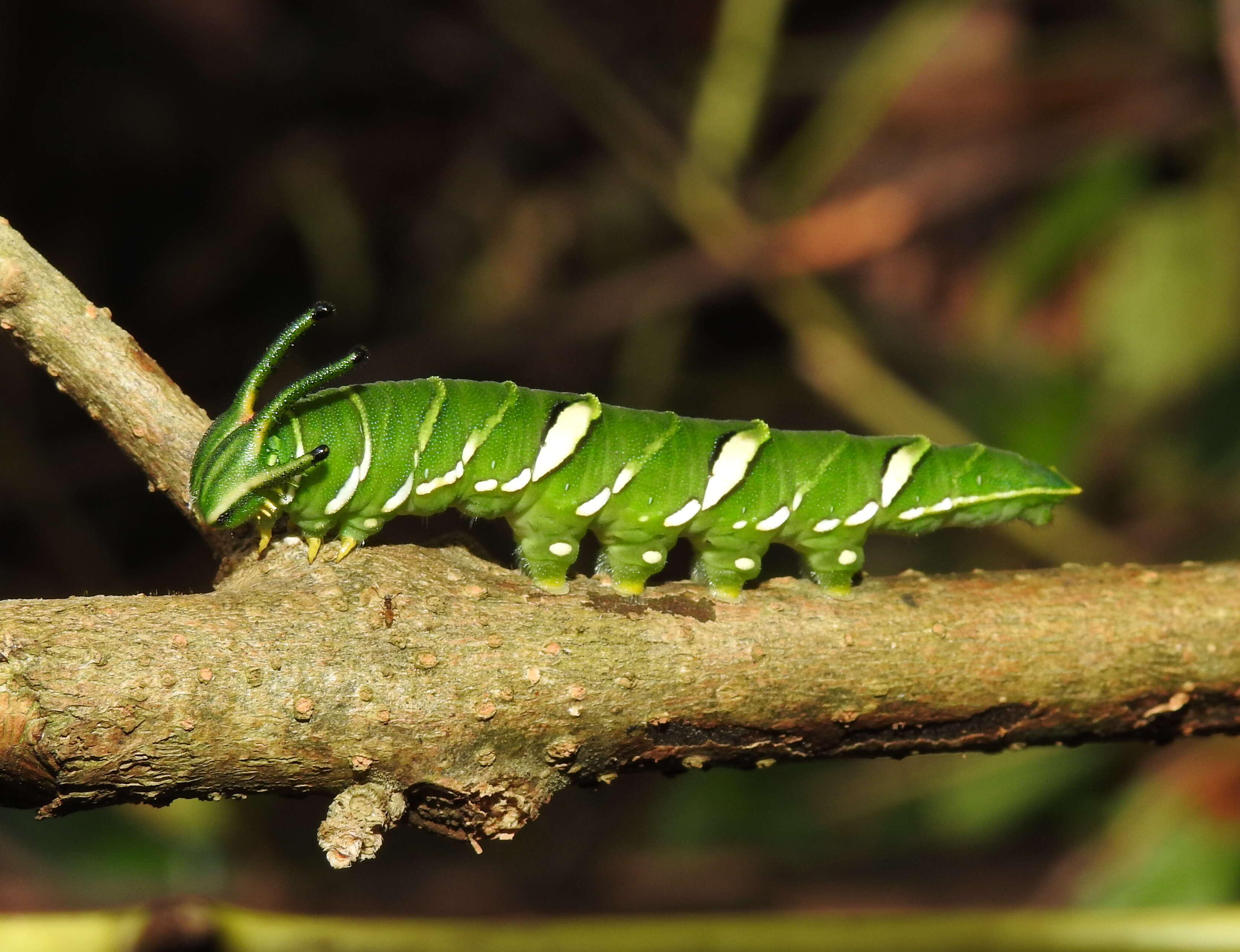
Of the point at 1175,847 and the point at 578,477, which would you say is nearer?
the point at 578,477

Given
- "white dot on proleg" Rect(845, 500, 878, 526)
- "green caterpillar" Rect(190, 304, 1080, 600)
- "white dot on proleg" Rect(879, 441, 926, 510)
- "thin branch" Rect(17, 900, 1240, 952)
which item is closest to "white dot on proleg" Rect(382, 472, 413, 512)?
"green caterpillar" Rect(190, 304, 1080, 600)

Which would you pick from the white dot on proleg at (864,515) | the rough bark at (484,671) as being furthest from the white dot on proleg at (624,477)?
the white dot on proleg at (864,515)

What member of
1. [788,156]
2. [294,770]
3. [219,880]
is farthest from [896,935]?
[788,156]

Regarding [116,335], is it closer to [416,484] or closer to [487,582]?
[416,484]

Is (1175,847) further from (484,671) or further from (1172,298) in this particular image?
(484,671)

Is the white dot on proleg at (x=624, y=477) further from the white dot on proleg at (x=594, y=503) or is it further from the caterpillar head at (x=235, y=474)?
the caterpillar head at (x=235, y=474)

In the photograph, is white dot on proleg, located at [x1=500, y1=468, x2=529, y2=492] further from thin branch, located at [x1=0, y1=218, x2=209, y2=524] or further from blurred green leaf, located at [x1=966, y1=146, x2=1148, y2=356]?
blurred green leaf, located at [x1=966, y1=146, x2=1148, y2=356]

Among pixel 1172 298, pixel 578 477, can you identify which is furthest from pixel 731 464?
pixel 1172 298
